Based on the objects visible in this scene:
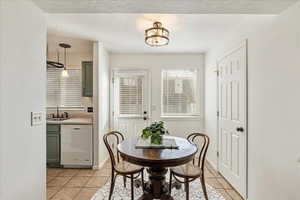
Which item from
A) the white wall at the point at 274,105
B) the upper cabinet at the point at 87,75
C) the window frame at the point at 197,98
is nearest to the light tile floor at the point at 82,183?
the white wall at the point at 274,105

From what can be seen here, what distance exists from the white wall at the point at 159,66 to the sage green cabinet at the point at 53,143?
1808mm

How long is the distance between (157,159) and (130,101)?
8.61ft

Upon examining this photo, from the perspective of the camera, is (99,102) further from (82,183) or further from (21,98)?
(21,98)

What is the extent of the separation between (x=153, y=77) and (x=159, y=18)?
6.33 ft

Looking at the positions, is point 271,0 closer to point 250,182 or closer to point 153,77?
point 250,182

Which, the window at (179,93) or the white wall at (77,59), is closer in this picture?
the white wall at (77,59)

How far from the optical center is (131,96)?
4.33 m

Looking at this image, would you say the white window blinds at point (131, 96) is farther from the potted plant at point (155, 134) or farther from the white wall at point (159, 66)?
the potted plant at point (155, 134)

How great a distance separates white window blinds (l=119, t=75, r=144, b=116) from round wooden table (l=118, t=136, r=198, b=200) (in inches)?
76.4

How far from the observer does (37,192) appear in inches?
63.8

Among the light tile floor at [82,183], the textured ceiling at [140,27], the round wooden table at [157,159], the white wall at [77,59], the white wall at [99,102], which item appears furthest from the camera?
the white wall at [77,59]

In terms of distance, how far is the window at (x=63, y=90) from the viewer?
14.0 ft

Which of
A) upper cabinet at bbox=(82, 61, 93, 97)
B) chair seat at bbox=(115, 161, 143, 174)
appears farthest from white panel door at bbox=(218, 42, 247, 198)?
upper cabinet at bbox=(82, 61, 93, 97)

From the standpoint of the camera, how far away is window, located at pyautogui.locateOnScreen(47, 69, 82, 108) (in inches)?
167
